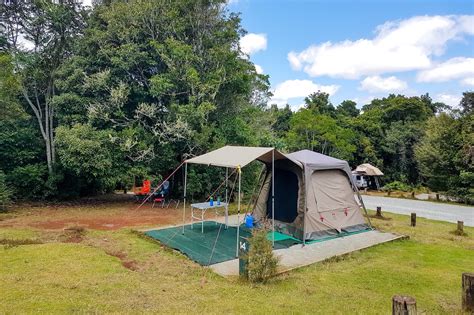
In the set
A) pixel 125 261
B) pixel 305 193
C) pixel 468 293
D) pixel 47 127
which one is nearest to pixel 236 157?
pixel 305 193

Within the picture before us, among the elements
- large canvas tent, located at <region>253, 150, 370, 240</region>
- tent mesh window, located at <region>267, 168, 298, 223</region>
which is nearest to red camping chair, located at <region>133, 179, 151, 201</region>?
large canvas tent, located at <region>253, 150, 370, 240</region>

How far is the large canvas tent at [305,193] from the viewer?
7113 millimetres

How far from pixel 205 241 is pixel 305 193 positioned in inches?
97.3

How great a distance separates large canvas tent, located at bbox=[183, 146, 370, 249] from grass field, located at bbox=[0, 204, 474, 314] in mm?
1214

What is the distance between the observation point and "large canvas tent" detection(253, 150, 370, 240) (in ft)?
23.7

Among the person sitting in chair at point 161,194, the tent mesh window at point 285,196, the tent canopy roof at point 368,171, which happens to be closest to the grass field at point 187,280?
the tent mesh window at point 285,196

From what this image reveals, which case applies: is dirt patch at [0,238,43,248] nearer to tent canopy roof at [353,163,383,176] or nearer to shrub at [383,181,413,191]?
tent canopy roof at [353,163,383,176]

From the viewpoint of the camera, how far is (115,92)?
1073cm

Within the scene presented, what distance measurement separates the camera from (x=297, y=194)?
7.55 metres

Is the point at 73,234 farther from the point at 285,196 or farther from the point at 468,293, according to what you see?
the point at 468,293

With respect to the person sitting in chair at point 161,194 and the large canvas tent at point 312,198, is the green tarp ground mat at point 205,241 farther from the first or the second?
the person sitting in chair at point 161,194

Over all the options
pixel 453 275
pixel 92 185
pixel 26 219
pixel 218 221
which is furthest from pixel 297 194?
pixel 92 185

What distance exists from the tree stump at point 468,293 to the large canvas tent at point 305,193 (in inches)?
134

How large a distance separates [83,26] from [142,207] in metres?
7.59
